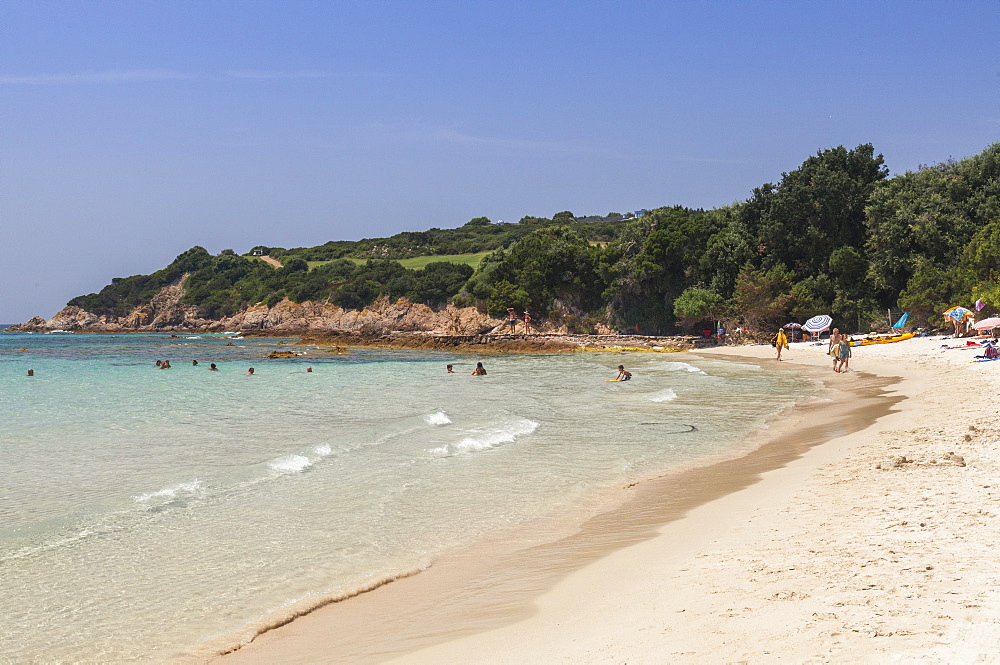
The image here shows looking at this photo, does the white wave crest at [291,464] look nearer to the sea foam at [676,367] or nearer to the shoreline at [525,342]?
the sea foam at [676,367]

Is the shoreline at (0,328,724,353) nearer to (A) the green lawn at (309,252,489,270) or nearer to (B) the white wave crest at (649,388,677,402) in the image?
(A) the green lawn at (309,252,489,270)

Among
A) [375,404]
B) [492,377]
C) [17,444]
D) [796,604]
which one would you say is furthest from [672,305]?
[796,604]

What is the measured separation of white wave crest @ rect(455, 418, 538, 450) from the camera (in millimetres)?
13598

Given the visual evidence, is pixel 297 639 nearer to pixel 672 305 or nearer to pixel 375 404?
pixel 375 404

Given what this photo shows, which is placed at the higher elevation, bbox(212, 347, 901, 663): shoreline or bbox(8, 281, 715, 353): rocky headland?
bbox(8, 281, 715, 353): rocky headland

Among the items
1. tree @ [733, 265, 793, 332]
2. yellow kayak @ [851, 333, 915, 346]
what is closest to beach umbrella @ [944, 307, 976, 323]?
yellow kayak @ [851, 333, 915, 346]

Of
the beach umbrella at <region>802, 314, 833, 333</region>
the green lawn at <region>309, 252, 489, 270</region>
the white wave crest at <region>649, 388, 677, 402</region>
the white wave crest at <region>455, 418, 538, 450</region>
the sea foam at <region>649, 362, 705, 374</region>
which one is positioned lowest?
the white wave crest at <region>455, 418, 538, 450</region>

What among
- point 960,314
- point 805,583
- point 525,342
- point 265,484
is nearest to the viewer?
point 805,583

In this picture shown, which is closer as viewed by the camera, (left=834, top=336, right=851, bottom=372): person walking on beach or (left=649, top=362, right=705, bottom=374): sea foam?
(left=834, top=336, right=851, bottom=372): person walking on beach

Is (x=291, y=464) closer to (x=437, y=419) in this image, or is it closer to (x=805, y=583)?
(x=437, y=419)

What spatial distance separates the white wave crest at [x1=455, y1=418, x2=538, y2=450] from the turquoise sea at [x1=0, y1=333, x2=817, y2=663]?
0.26 ft

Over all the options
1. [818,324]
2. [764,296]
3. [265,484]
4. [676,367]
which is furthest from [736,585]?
[764,296]

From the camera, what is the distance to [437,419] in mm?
17203

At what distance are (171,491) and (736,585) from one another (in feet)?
27.2
